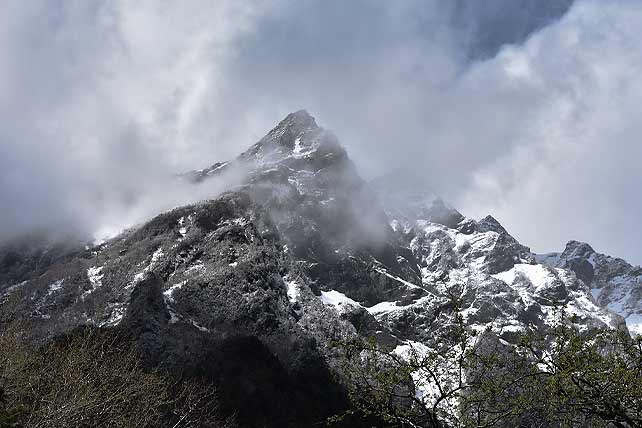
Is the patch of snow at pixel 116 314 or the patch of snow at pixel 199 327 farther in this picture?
the patch of snow at pixel 199 327

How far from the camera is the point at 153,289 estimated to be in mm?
183875

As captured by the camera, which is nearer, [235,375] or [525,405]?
[525,405]

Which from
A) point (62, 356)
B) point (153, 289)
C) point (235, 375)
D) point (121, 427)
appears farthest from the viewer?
point (153, 289)

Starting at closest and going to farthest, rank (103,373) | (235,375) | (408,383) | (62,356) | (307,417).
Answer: (408,383)
(103,373)
(62,356)
(307,417)
(235,375)

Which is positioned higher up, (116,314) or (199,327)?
(116,314)

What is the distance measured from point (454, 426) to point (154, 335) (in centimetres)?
15724

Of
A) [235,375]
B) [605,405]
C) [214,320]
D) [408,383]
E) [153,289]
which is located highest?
[153,289]

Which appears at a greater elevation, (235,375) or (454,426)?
(235,375)

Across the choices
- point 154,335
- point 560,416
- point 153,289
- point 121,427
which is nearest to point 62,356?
point 121,427

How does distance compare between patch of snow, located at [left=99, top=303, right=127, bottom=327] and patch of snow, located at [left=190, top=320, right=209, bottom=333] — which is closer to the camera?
patch of snow, located at [left=99, top=303, right=127, bottom=327]

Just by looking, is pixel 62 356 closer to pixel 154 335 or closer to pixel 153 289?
pixel 154 335

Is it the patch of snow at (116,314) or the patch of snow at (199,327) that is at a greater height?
the patch of snow at (116,314)

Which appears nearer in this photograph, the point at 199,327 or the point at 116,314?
the point at 199,327

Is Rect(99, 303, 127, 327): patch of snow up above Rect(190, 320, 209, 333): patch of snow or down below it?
above
